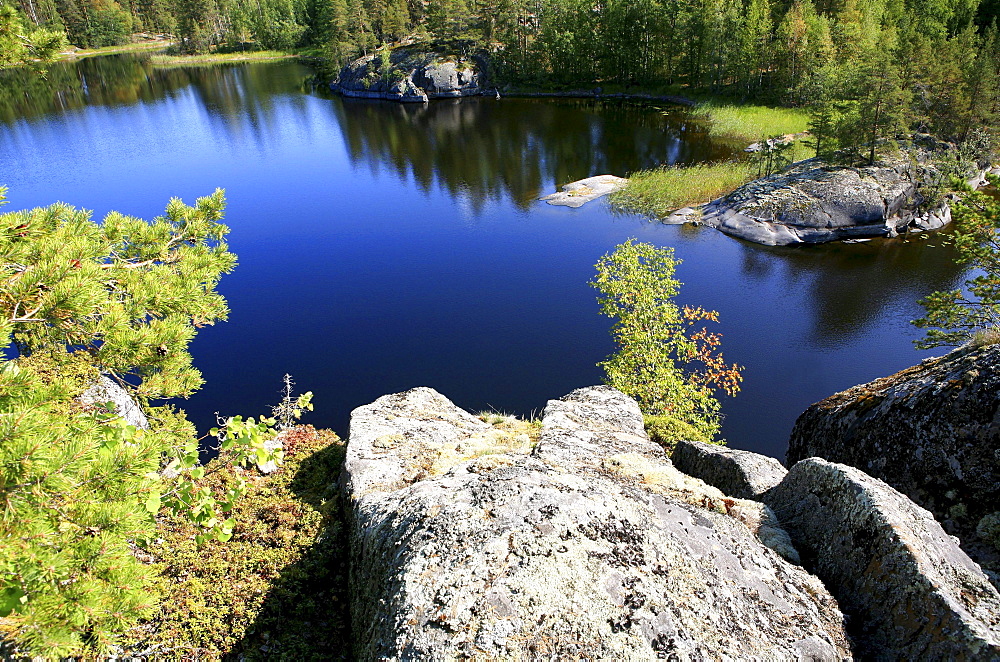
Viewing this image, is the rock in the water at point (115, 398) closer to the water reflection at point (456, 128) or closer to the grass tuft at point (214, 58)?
the water reflection at point (456, 128)

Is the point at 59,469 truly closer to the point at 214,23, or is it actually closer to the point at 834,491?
the point at 834,491

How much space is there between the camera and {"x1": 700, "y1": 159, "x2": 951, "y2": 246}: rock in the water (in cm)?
4059

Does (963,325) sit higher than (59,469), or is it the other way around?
(59,469)

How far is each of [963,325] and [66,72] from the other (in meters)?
146

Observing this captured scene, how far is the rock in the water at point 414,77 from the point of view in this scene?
92.8 metres

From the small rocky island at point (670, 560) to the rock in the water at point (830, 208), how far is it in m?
33.2

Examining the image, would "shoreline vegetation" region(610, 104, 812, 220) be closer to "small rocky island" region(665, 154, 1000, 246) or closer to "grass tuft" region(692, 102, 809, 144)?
"grass tuft" region(692, 102, 809, 144)

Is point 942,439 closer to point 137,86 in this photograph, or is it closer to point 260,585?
A: point 260,585

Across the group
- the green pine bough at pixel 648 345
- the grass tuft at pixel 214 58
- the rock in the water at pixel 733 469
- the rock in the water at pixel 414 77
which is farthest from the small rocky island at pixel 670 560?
the grass tuft at pixel 214 58

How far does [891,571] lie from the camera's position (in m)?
6.84

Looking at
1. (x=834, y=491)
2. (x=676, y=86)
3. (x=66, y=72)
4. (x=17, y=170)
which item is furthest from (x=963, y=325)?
(x=66, y=72)

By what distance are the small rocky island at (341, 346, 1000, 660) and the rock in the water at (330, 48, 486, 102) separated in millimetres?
92308

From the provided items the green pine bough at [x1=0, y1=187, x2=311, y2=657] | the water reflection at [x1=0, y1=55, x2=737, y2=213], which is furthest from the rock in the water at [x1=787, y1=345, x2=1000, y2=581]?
the water reflection at [x1=0, y1=55, x2=737, y2=213]

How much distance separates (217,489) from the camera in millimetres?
10383
